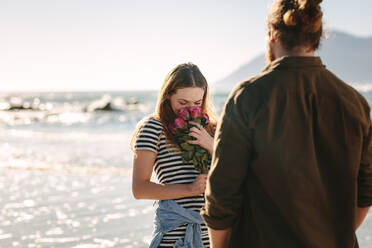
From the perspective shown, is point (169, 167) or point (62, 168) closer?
point (169, 167)

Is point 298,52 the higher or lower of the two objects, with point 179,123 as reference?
higher

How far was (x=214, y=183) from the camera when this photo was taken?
5.16ft

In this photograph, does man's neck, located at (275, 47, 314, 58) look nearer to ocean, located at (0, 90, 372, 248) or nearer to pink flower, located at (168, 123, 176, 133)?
pink flower, located at (168, 123, 176, 133)

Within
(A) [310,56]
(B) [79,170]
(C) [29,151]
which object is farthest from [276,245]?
(C) [29,151]

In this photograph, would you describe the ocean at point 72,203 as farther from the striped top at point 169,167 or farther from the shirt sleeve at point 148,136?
the shirt sleeve at point 148,136

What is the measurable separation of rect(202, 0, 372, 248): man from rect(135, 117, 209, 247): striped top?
81cm

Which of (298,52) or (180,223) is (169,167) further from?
(298,52)

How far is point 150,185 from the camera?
7.65 ft

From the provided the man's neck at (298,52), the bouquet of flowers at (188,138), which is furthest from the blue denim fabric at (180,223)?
the man's neck at (298,52)

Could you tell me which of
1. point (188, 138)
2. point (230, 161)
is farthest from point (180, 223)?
point (230, 161)

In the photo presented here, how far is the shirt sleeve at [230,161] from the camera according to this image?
59.3 inches

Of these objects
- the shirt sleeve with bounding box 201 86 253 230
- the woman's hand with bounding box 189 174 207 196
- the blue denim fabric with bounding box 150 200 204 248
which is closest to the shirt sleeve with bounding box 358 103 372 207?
the shirt sleeve with bounding box 201 86 253 230

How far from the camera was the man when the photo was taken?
1.47 m

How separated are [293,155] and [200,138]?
933mm
